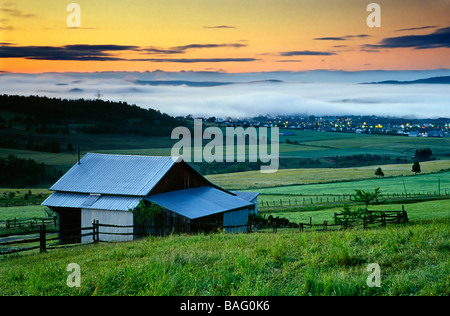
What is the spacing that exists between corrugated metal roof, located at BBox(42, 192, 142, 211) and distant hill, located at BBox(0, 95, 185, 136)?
127 meters

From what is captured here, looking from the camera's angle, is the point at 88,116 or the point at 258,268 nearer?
the point at 258,268

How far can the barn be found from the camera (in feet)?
105

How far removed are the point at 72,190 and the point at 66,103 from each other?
154 metres

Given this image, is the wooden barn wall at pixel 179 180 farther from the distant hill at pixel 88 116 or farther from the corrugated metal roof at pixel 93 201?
the distant hill at pixel 88 116

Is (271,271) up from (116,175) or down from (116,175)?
down

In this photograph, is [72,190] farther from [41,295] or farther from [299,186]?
[299,186]

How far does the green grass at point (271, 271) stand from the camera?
10555 mm

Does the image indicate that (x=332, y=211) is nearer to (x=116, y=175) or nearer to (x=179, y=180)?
(x=179, y=180)

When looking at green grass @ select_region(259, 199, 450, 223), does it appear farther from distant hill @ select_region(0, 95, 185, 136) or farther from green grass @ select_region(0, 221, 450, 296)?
distant hill @ select_region(0, 95, 185, 136)

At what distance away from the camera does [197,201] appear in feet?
115

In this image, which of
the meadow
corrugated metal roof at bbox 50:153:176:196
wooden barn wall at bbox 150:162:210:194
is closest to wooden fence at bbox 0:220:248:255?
the meadow

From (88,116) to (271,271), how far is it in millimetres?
169173

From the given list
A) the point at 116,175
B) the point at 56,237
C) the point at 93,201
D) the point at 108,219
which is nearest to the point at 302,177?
the point at 116,175

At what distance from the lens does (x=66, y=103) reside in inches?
7126
